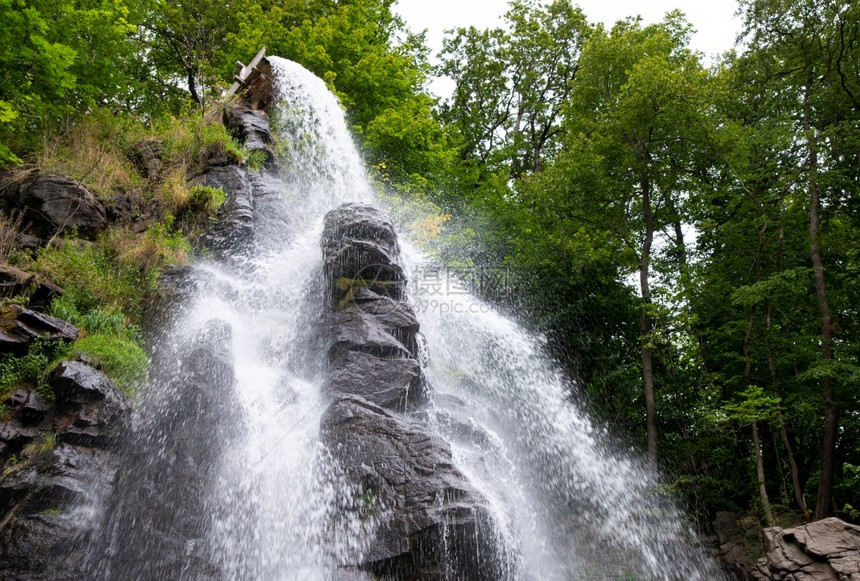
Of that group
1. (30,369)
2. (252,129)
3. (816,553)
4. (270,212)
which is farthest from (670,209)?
(30,369)

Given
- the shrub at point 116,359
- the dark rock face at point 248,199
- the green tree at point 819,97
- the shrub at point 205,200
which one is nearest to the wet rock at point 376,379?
the shrub at point 116,359

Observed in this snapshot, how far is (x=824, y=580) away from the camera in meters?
7.31

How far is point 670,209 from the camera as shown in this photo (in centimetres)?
1469

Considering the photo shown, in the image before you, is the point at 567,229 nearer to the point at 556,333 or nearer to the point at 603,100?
the point at 556,333

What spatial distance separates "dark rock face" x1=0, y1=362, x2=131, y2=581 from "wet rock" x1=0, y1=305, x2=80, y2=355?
708mm

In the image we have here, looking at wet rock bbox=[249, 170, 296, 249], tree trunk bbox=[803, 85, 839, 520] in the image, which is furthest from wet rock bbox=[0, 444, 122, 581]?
tree trunk bbox=[803, 85, 839, 520]

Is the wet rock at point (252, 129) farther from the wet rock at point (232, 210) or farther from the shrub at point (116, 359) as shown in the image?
the shrub at point (116, 359)

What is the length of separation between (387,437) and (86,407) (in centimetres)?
359

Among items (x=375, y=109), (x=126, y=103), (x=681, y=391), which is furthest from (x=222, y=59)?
(x=681, y=391)

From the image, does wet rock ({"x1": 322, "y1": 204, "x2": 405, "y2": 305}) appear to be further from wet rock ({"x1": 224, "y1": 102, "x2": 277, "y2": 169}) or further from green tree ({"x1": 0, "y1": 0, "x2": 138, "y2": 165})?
wet rock ({"x1": 224, "y1": 102, "x2": 277, "y2": 169})

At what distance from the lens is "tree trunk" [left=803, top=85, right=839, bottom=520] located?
31.0 feet

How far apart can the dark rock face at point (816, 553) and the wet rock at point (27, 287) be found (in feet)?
36.1

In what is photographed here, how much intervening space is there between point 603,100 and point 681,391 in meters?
7.68

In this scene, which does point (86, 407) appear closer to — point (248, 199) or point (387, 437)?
point (387, 437)
